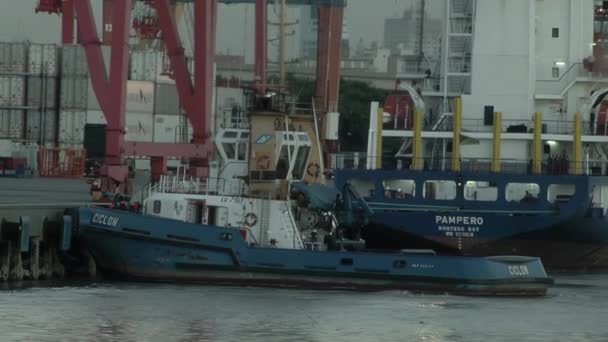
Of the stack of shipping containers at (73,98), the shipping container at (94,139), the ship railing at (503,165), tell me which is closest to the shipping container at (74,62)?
the stack of shipping containers at (73,98)

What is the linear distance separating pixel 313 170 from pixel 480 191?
3.85m

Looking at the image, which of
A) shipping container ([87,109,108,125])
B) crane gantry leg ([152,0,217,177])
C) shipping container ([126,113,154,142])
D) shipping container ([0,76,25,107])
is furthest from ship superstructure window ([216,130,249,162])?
shipping container ([0,76,25,107])

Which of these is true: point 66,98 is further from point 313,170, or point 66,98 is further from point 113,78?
point 313,170

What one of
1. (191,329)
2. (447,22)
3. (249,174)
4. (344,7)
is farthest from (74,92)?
(191,329)

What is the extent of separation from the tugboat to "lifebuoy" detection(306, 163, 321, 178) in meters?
3.61

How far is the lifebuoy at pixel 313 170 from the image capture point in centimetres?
3925

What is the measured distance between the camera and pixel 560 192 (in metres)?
40.0

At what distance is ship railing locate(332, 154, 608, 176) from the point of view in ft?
132

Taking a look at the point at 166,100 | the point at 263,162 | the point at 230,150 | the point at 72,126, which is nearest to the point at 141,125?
the point at 166,100

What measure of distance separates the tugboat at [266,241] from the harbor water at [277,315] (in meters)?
0.36

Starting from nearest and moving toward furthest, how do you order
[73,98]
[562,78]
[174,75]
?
1. [562,78]
2. [174,75]
3. [73,98]

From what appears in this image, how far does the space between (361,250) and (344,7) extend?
36.6 meters

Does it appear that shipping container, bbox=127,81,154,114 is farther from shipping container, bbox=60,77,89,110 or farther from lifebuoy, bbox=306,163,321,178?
lifebuoy, bbox=306,163,321,178

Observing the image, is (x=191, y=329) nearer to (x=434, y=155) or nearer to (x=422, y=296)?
(x=422, y=296)
